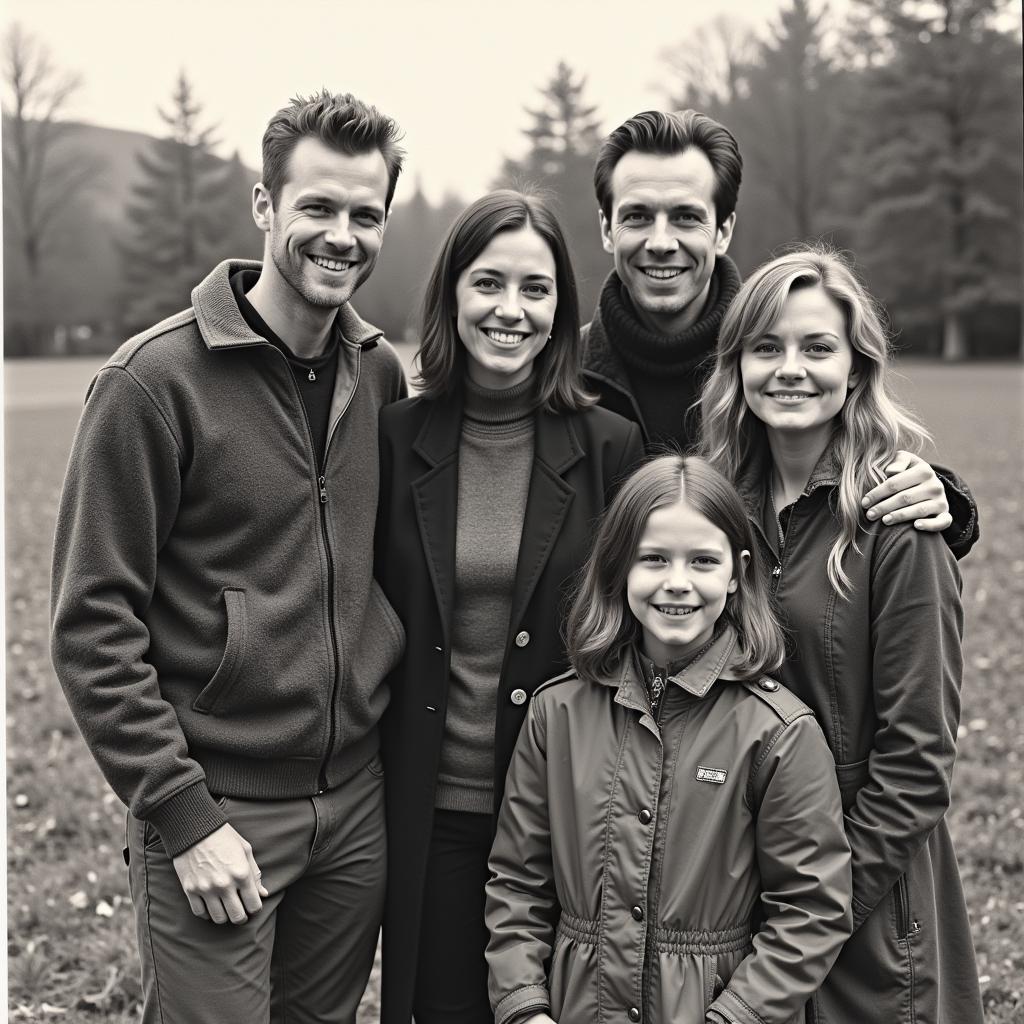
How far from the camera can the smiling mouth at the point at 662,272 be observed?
11.3 ft

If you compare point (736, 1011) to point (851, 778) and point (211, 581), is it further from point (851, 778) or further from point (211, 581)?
point (211, 581)

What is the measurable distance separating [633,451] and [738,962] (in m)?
1.34

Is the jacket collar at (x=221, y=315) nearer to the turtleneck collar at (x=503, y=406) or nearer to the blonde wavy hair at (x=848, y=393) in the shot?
the turtleneck collar at (x=503, y=406)

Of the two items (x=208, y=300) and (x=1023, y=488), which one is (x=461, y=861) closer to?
(x=208, y=300)

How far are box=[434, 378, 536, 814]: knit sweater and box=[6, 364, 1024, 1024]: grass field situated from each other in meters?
1.05

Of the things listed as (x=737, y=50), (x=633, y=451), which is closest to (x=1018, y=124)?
(x=737, y=50)

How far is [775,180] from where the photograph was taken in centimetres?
4031

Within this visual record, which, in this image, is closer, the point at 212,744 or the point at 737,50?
the point at 212,744

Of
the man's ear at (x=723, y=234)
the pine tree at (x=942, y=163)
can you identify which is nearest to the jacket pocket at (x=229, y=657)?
the man's ear at (x=723, y=234)

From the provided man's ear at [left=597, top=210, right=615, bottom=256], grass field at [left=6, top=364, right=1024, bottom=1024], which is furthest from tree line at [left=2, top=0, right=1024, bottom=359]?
man's ear at [left=597, top=210, right=615, bottom=256]

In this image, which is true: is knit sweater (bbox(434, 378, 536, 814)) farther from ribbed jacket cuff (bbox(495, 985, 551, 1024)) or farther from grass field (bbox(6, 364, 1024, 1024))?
grass field (bbox(6, 364, 1024, 1024))

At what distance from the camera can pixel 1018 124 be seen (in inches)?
1422

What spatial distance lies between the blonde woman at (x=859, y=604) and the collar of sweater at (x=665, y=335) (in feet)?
1.87

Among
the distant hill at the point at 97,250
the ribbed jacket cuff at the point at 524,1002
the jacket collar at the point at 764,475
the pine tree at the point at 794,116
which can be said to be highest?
the pine tree at the point at 794,116
